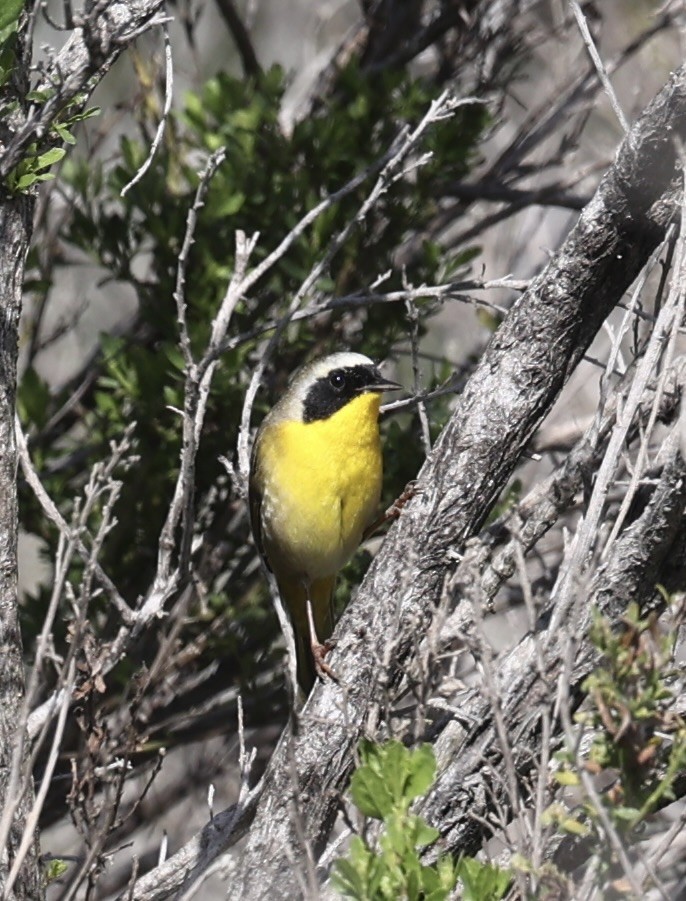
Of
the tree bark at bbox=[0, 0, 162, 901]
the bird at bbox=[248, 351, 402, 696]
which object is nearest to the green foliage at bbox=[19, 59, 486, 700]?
the bird at bbox=[248, 351, 402, 696]

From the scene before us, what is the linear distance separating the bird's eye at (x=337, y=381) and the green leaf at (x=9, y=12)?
169 centimetres

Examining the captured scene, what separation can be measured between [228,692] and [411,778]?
2.46 m

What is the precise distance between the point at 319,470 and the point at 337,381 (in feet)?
0.95

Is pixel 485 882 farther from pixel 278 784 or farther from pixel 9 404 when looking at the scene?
pixel 9 404

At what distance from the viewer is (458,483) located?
2.94 m

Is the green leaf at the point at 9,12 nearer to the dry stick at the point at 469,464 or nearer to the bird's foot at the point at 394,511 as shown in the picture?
the dry stick at the point at 469,464

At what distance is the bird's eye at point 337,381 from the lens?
417 cm

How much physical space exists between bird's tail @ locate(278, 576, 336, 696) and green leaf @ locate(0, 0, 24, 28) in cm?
224

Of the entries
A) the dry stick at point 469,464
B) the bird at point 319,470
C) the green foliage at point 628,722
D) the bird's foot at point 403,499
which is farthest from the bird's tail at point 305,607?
the green foliage at point 628,722

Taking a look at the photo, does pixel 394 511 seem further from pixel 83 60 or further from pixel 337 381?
pixel 83 60

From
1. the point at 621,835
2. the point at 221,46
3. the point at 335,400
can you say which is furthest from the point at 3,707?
the point at 221,46

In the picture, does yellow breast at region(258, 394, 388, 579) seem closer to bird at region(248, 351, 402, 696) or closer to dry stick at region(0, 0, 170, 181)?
bird at region(248, 351, 402, 696)

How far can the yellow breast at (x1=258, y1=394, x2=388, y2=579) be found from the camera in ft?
13.6

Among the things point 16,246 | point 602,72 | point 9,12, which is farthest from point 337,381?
point 9,12
